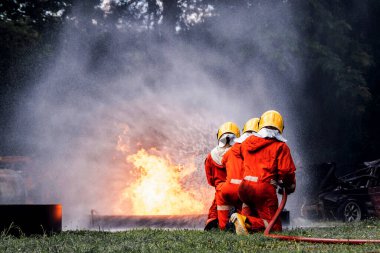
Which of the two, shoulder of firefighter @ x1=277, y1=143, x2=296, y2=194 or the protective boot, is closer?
the protective boot

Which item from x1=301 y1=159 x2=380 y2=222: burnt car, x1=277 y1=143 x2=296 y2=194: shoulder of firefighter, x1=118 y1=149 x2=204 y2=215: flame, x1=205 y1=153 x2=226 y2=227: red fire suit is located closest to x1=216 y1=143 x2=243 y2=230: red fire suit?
x1=205 y1=153 x2=226 y2=227: red fire suit

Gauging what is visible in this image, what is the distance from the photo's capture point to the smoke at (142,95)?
19.8m

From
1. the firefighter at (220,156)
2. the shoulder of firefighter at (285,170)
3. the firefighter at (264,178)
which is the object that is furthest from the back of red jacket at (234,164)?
the shoulder of firefighter at (285,170)

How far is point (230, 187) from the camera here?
10719 millimetres

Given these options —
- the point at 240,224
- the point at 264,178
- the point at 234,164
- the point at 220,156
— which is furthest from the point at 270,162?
the point at 220,156

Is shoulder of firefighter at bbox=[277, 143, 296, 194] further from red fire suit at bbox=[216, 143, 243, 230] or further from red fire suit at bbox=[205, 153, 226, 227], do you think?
red fire suit at bbox=[205, 153, 226, 227]

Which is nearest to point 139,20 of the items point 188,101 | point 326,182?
point 188,101

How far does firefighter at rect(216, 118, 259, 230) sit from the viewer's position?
1072cm

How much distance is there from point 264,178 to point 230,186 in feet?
4.01

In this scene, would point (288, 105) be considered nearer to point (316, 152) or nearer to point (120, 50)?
point (316, 152)

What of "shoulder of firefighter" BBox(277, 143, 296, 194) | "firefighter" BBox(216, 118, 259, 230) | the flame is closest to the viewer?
"shoulder of firefighter" BBox(277, 143, 296, 194)

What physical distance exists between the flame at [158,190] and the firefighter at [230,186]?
4.70m

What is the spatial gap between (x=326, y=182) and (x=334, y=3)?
38.8ft

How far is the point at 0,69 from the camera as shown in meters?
25.2
